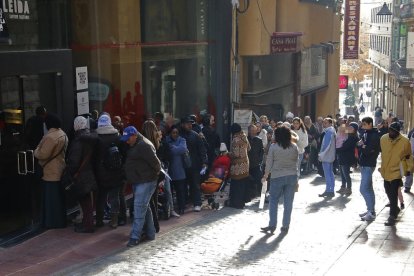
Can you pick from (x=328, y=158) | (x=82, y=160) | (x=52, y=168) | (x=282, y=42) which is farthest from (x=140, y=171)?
(x=282, y=42)

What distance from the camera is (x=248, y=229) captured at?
416 inches

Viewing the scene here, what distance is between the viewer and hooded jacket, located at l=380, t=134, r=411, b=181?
1087 cm

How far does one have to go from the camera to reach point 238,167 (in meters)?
11.9

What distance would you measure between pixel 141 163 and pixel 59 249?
4.89 feet

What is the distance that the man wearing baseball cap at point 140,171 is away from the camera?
29.7 ft

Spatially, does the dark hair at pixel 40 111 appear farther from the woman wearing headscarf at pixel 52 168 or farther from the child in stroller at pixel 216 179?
the child in stroller at pixel 216 179

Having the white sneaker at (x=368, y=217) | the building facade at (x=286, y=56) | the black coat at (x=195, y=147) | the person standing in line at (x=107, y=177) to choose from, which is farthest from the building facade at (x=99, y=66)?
the white sneaker at (x=368, y=217)

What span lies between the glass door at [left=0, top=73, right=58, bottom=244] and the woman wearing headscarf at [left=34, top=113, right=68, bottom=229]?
0.27 meters

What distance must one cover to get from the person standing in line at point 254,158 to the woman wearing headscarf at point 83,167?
3415mm

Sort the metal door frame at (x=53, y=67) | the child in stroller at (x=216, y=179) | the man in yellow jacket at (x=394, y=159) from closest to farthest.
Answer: the metal door frame at (x=53, y=67)
the man in yellow jacket at (x=394, y=159)
the child in stroller at (x=216, y=179)

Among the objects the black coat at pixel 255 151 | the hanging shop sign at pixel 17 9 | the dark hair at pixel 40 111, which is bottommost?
the black coat at pixel 255 151

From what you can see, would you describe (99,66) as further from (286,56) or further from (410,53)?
(410,53)

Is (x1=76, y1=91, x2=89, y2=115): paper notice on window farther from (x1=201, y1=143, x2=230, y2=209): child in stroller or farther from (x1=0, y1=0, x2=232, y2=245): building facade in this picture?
(x1=201, y1=143, x2=230, y2=209): child in stroller

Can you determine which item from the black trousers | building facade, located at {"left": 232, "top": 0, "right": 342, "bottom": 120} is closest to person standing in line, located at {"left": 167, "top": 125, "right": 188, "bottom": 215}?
the black trousers
